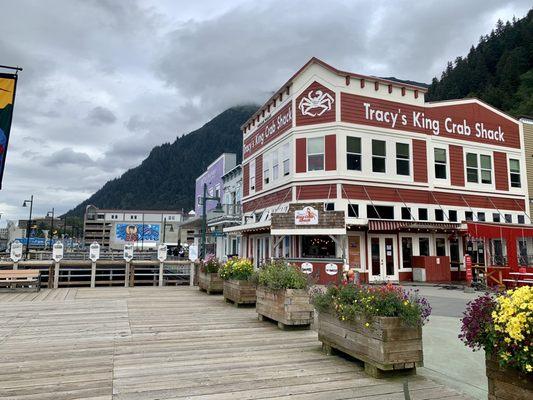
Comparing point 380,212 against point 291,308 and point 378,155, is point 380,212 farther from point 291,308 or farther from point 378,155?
point 291,308

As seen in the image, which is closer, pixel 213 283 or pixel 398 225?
pixel 213 283

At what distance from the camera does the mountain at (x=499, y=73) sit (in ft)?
197

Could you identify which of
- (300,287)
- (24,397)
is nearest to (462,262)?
(300,287)

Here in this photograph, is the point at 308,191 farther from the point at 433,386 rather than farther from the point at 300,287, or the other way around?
the point at 433,386

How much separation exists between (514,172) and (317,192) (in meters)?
14.0

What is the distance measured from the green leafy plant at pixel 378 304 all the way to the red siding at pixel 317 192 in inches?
554

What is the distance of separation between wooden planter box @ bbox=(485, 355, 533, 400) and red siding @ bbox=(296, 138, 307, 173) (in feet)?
57.1

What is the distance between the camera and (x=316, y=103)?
20.9 meters

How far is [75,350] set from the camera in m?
6.54

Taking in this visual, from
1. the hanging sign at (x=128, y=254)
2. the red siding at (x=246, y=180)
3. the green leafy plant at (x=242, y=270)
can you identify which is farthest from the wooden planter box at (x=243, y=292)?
the red siding at (x=246, y=180)

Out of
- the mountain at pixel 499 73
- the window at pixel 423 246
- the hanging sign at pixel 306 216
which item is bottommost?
the window at pixel 423 246

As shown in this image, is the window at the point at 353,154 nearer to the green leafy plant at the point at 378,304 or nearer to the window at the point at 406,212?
the window at the point at 406,212

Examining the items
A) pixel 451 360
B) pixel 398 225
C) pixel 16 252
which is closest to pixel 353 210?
pixel 398 225

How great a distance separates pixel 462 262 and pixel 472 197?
397cm
